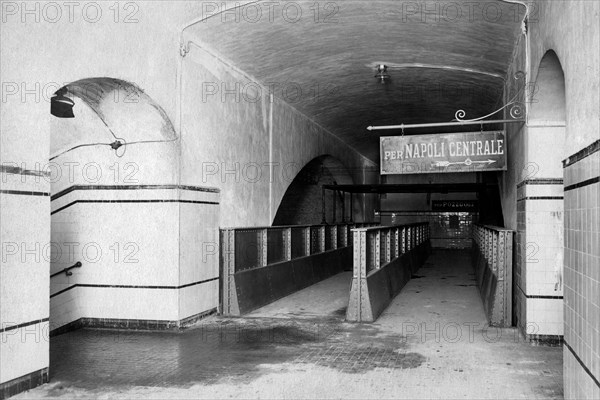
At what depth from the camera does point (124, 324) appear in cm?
746

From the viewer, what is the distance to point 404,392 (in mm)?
4801

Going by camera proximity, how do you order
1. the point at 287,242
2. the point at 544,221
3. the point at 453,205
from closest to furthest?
the point at 544,221 → the point at 287,242 → the point at 453,205

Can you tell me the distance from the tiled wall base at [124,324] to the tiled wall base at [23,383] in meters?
2.27

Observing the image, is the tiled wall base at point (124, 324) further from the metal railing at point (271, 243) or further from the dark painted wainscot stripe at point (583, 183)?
the dark painted wainscot stripe at point (583, 183)

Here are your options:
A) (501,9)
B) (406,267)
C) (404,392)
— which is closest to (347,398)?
(404,392)

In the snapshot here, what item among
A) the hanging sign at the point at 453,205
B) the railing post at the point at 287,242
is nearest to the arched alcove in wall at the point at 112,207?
the railing post at the point at 287,242

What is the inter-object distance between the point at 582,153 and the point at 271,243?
673 centimetres

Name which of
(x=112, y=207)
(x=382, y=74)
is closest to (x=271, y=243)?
(x=112, y=207)

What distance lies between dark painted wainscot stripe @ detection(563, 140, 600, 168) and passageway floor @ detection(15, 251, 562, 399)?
194cm

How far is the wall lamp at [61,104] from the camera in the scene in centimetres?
664

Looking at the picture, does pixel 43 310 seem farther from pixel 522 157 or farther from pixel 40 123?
pixel 522 157

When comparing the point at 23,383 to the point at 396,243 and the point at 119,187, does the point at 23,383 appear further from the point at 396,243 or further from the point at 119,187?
the point at 396,243

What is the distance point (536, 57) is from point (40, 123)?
4926 millimetres

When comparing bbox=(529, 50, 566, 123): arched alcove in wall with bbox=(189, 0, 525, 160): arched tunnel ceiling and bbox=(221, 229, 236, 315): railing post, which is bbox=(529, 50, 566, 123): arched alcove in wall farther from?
bbox=(221, 229, 236, 315): railing post
